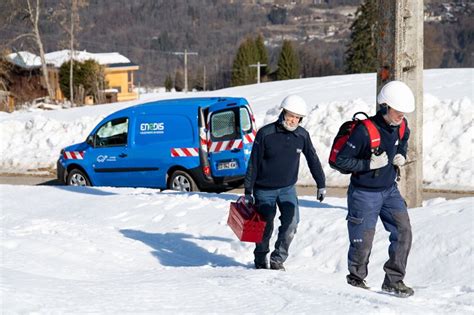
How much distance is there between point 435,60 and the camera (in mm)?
144875

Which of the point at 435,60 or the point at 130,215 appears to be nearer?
the point at 130,215

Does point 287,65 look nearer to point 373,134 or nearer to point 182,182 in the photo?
point 182,182

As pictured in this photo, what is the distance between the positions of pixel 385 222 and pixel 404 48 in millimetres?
3578

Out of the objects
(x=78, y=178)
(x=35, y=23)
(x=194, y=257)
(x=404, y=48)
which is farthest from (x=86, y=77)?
(x=194, y=257)

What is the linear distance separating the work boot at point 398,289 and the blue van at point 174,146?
25.3 ft

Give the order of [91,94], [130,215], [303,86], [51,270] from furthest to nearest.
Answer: [91,94]
[303,86]
[130,215]
[51,270]

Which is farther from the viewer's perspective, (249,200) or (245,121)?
(245,121)

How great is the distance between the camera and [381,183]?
796 centimetres

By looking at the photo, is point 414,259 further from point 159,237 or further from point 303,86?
point 303,86

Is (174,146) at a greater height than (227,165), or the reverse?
(174,146)

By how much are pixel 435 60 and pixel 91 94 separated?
3634 inches

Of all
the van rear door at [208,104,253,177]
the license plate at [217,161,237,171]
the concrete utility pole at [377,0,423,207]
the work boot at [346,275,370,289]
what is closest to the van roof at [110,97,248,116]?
the van rear door at [208,104,253,177]

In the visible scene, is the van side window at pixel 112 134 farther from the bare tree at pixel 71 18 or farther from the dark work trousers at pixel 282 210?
the bare tree at pixel 71 18

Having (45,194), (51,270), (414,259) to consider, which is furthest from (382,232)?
(45,194)
